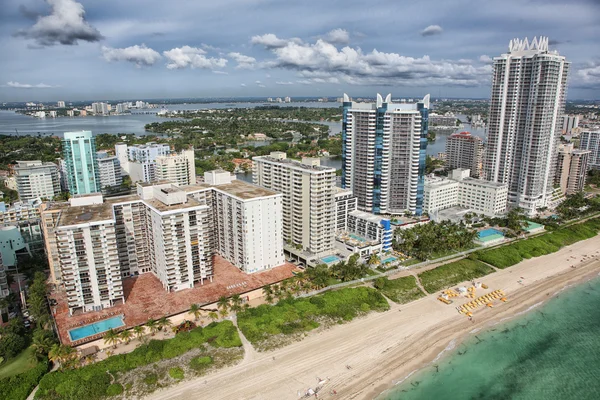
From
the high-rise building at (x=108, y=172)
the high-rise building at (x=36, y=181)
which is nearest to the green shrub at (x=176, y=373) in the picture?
the high-rise building at (x=36, y=181)

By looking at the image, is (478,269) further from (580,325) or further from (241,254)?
(241,254)

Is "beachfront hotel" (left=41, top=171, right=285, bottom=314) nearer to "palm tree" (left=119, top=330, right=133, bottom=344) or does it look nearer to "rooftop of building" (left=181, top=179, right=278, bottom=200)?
"rooftop of building" (left=181, top=179, right=278, bottom=200)

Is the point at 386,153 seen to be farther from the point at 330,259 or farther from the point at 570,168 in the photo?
the point at 570,168

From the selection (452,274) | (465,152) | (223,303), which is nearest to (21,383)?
(223,303)

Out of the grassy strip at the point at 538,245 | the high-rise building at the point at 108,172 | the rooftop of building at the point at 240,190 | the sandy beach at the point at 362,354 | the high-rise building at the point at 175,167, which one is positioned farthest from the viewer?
the high-rise building at the point at 108,172

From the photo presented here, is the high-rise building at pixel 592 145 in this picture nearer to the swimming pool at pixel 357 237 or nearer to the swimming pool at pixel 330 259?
the swimming pool at pixel 357 237

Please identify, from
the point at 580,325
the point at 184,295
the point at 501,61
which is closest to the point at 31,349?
the point at 184,295
